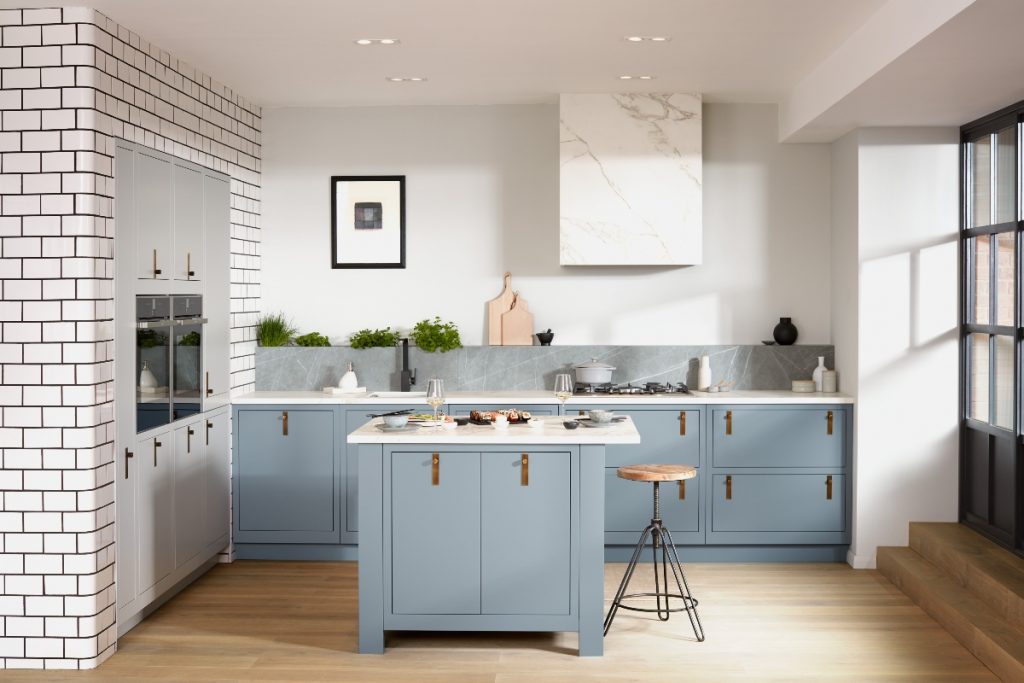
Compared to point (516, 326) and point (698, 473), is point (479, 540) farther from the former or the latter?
point (516, 326)

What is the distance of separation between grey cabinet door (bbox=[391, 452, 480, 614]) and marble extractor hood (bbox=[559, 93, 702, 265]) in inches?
89.8

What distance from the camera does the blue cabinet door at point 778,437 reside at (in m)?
6.28

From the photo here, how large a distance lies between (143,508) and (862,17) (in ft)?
13.8

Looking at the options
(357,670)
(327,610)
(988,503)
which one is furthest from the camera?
(988,503)

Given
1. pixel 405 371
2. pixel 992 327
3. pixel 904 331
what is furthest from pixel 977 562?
pixel 405 371

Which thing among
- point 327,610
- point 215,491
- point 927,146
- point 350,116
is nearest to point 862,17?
point 927,146

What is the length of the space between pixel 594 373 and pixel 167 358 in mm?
2680

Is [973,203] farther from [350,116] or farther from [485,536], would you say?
[350,116]

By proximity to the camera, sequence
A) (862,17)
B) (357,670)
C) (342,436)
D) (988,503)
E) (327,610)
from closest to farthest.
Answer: (357,670) → (862,17) → (327,610) → (988,503) → (342,436)

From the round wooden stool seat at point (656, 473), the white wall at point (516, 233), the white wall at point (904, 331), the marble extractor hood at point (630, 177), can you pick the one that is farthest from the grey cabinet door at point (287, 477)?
the white wall at point (904, 331)

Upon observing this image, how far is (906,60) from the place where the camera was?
448 centimetres

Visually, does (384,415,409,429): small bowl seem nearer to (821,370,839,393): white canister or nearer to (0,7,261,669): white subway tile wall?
(0,7,261,669): white subway tile wall

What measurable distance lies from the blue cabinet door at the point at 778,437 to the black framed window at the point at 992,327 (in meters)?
0.76

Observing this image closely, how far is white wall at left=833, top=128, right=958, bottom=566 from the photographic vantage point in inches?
240
